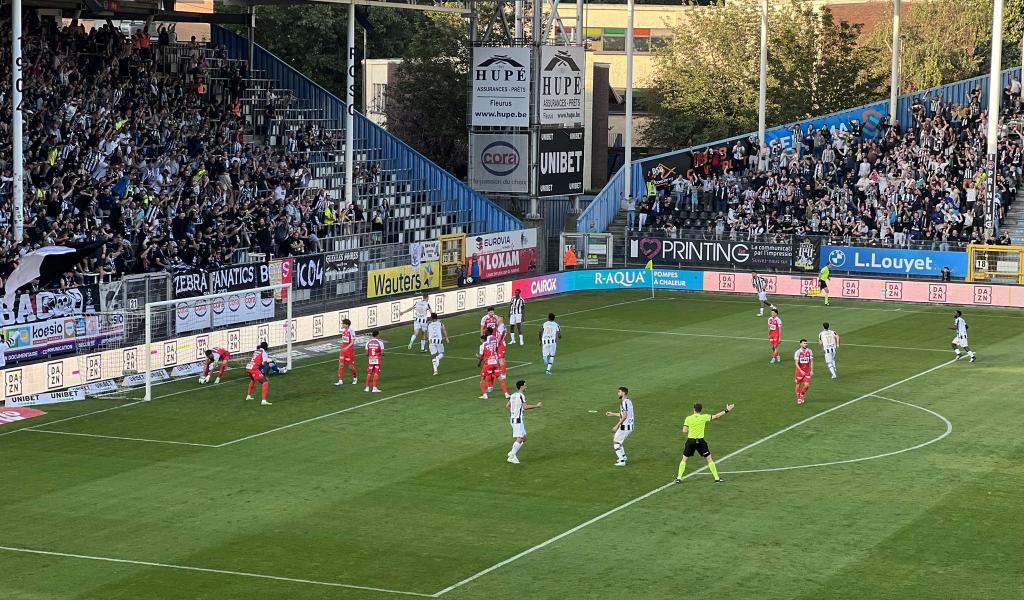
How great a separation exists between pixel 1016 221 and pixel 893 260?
636cm

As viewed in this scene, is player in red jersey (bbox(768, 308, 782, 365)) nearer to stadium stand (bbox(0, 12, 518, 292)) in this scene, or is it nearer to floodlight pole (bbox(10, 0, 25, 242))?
stadium stand (bbox(0, 12, 518, 292))

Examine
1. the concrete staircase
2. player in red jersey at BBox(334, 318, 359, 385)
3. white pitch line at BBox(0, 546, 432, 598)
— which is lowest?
white pitch line at BBox(0, 546, 432, 598)

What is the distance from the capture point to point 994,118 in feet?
201

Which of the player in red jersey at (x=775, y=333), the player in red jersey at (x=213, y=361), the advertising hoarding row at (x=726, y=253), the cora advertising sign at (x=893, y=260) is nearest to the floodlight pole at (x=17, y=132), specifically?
the player in red jersey at (x=213, y=361)

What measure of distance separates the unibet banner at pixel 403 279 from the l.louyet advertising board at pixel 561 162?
398 inches

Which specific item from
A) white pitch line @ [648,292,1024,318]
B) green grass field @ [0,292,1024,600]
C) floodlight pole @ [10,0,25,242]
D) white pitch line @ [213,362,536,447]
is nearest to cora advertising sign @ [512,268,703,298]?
white pitch line @ [648,292,1024,318]

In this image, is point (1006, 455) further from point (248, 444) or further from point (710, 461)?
point (248, 444)

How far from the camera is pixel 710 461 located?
29359 millimetres

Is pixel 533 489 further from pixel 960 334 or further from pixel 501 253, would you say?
pixel 501 253

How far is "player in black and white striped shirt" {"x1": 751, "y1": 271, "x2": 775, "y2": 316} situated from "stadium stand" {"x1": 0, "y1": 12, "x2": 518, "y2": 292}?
11428 mm

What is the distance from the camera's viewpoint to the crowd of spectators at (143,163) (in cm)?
4591

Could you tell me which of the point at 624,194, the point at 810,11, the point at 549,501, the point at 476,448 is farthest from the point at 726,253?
the point at 549,501

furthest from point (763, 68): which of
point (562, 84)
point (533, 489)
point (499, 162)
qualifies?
point (533, 489)

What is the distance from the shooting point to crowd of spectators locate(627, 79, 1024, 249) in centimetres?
6316
